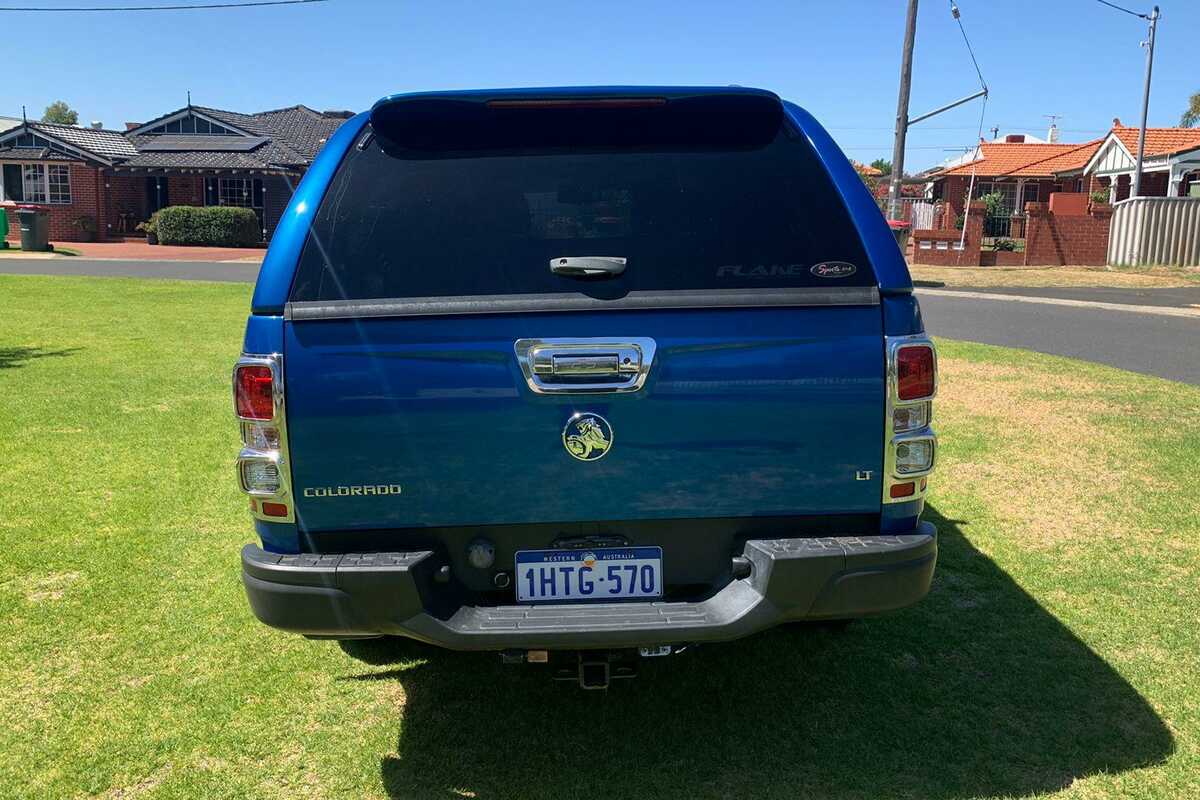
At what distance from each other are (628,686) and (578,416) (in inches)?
56.9

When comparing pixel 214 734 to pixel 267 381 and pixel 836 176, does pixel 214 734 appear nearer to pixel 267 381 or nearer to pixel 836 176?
pixel 267 381

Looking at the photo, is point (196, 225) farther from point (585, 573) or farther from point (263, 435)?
point (585, 573)

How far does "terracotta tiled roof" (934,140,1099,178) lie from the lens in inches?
1786

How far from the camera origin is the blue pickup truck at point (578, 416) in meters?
3.01

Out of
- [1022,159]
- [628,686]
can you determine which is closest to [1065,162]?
[1022,159]

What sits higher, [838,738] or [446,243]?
[446,243]

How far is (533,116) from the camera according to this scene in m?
3.34

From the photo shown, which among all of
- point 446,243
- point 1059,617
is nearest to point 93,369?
point 446,243

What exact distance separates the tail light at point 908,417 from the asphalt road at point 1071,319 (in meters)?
8.62

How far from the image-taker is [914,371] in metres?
3.11

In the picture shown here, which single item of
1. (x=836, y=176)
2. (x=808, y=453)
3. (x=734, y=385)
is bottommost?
(x=808, y=453)

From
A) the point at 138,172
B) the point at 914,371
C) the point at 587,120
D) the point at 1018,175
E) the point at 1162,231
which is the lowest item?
the point at 914,371

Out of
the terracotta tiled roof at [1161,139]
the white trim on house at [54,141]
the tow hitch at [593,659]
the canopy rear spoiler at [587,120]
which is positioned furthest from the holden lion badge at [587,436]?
the white trim on house at [54,141]

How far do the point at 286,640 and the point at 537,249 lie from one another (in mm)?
2210
